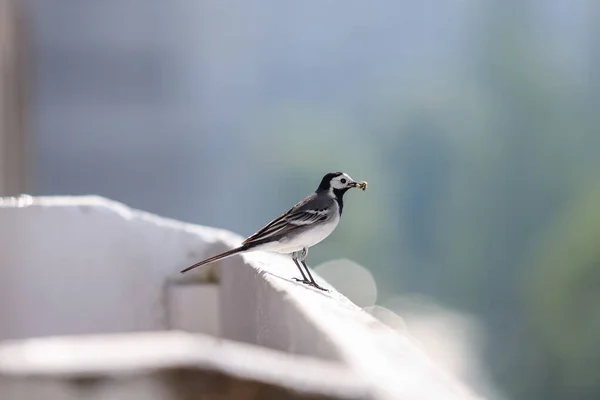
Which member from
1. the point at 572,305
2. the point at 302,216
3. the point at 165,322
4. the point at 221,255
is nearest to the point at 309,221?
the point at 302,216

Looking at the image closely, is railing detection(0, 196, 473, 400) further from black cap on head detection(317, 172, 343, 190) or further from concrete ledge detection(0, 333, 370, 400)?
black cap on head detection(317, 172, 343, 190)

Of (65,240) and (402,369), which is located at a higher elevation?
(402,369)

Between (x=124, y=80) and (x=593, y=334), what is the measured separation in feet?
26.2

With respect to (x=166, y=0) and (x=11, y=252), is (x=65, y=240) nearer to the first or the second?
(x=11, y=252)

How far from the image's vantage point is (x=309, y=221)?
1.95 m

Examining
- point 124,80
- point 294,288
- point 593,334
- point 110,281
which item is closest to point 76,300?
point 110,281

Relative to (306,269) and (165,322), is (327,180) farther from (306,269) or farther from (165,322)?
(165,322)

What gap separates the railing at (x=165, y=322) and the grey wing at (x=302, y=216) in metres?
0.08

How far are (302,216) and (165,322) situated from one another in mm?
404

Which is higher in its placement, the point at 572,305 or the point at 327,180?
the point at 327,180

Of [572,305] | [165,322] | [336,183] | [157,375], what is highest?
[157,375]

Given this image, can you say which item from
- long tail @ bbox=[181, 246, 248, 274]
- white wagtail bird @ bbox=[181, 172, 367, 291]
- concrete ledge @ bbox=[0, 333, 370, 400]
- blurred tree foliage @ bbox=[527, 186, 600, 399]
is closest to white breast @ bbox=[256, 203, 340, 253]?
white wagtail bird @ bbox=[181, 172, 367, 291]

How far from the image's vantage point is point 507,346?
1194 cm

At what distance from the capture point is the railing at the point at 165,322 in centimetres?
67
